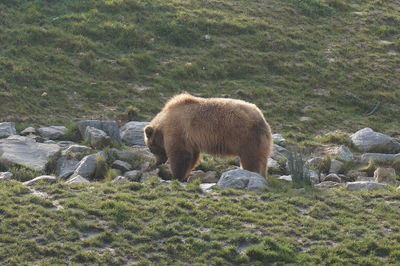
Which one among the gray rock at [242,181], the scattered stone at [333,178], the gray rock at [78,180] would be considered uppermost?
the gray rock at [242,181]

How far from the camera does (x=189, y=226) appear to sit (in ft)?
37.1

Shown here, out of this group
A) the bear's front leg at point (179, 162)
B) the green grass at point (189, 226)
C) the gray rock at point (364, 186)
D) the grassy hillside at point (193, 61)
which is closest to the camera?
the green grass at point (189, 226)

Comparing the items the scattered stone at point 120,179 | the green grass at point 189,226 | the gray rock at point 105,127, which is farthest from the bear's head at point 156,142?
the green grass at point 189,226

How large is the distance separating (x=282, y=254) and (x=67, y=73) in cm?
1153

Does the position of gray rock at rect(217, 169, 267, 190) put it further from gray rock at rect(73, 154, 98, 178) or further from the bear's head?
gray rock at rect(73, 154, 98, 178)

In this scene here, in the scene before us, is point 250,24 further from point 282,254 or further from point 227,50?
point 282,254

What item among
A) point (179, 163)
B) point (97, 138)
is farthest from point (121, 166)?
point (97, 138)

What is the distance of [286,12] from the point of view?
26.9m

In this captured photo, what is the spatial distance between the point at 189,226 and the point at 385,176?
555 cm

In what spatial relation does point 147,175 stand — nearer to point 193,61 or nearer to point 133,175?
point 133,175

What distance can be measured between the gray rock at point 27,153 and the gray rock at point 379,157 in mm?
6831

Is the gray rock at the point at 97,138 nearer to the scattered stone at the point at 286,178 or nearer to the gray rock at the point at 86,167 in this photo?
the gray rock at the point at 86,167

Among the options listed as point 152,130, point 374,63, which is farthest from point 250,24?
point 152,130

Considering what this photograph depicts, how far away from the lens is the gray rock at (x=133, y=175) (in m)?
14.4
